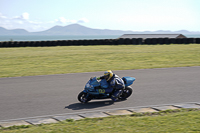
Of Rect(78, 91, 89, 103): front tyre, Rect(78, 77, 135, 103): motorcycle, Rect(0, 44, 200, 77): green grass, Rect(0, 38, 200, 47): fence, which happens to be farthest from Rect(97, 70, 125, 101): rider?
Rect(0, 38, 200, 47): fence

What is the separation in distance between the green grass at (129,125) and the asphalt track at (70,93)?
1198 mm

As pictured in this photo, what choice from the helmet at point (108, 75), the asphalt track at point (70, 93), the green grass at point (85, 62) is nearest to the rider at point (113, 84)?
the helmet at point (108, 75)

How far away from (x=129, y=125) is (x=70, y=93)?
409cm

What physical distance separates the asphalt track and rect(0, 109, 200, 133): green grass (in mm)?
1198

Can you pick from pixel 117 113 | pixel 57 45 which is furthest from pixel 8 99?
pixel 57 45

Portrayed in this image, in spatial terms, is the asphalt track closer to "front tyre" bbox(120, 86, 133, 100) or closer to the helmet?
"front tyre" bbox(120, 86, 133, 100)

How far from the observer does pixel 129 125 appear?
5965 millimetres

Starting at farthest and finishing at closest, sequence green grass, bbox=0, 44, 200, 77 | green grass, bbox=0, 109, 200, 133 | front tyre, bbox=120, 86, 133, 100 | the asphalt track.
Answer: green grass, bbox=0, 44, 200, 77, front tyre, bbox=120, 86, 133, 100, the asphalt track, green grass, bbox=0, 109, 200, 133

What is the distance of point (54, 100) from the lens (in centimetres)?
870

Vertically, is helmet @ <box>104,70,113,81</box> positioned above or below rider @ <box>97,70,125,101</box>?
above

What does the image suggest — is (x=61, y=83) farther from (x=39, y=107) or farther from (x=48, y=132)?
(x=48, y=132)

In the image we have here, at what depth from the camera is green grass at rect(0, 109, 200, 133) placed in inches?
222

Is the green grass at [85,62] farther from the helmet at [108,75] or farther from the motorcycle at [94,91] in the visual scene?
the helmet at [108,75]

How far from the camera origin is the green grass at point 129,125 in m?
5.64
